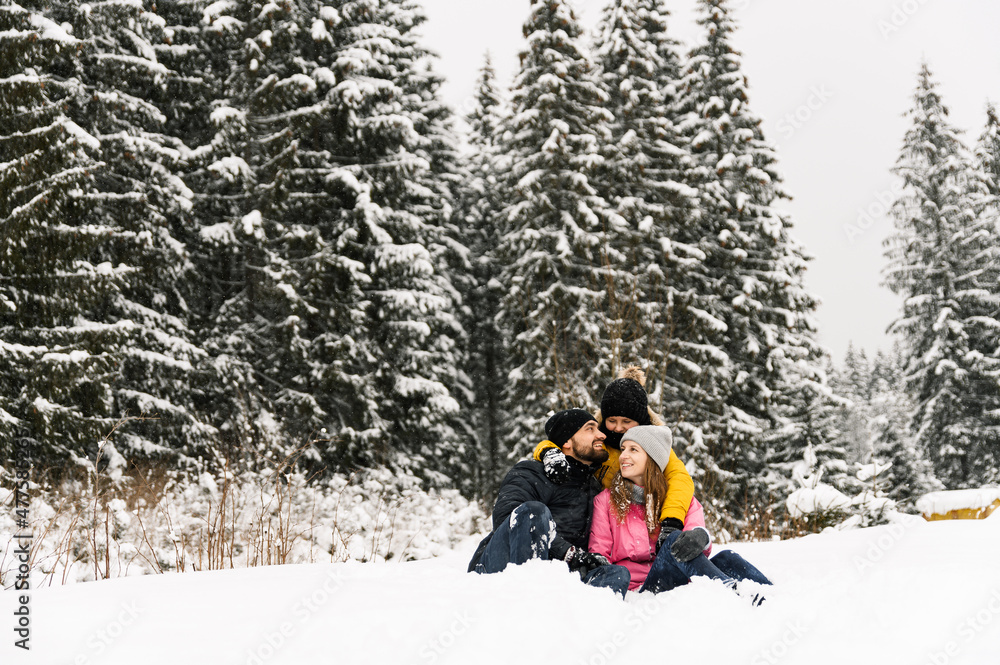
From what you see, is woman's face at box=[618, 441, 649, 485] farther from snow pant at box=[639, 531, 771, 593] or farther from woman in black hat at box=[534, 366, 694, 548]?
snow pant at box=[639, 531, 771, 593]

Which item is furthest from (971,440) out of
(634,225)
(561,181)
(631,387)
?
(631,387)

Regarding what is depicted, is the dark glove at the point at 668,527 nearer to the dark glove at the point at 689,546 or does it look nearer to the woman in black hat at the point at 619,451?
the woman in black hat at the point at 619,451

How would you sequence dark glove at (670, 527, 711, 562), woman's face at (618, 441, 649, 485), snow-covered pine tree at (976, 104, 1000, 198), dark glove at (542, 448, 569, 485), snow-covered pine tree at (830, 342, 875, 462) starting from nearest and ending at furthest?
dark glove at (670, 527, 711, 562)
woman's face at (618, 441, 649, 485)
dark glove at (542, 448, 569, 485)
snow-covered pine tree at (976, 104, 1000, 198)
snow-covered pine tree at (830, 342, 875, 462)

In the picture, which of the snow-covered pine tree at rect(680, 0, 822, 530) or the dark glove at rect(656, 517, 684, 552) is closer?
the dark glove at rect(656, 517, 684, 552)

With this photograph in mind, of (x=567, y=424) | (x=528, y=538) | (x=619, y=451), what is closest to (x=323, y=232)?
(x=567, y=424)

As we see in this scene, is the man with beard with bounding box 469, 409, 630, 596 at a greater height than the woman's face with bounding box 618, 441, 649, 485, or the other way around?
the woman's face with bounding box 618, 441, 649, 485

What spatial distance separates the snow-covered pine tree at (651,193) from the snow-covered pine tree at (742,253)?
56 cm

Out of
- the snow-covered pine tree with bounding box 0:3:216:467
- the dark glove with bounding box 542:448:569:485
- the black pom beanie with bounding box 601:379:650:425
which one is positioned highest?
the snow-covered pine tree with bounding box 0:3:216:467

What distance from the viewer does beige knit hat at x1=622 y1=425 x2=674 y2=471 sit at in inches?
148

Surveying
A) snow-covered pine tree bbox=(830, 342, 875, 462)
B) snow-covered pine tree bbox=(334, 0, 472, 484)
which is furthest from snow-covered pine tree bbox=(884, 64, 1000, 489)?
snow-covered pine tree bbox=(830, 342, 875, 462)

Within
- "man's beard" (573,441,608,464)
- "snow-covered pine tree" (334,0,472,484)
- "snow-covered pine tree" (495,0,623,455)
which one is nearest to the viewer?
"man's beard" (573,441,608,464)

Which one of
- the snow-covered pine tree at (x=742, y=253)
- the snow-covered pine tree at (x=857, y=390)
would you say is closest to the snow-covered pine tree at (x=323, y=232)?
the snow-covered pine tree at (x=742, y=253)

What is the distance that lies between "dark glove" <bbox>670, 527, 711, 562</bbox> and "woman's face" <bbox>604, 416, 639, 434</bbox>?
110 cm

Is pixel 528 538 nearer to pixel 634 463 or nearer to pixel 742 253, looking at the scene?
pixel 634 463
